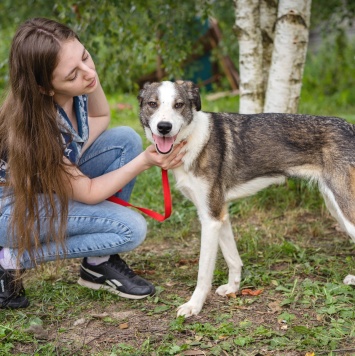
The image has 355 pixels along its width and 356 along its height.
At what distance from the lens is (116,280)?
3.25m

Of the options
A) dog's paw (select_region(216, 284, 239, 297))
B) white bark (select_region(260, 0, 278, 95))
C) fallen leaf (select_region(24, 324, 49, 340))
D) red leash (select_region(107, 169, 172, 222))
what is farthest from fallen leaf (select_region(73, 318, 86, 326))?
white bark (select_region(260, 0, 278, 95))

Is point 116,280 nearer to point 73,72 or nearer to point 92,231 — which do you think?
point 92,231

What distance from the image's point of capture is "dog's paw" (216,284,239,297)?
10.6ft

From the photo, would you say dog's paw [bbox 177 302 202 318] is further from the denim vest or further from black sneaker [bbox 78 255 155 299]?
the denim vest

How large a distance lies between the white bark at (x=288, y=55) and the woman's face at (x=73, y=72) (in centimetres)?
189

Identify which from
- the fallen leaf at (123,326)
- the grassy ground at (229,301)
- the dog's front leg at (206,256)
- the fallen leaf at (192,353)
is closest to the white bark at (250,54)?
the grassy ground at (229,301)

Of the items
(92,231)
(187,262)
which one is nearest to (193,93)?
(92,231)

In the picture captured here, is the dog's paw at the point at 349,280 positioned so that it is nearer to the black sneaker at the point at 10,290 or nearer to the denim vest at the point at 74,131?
the denim vest at the point at 74,131

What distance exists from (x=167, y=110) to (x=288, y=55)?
67.8 inches

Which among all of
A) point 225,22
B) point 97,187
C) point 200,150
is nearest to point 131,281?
point 97,187

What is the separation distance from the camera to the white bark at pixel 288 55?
160 inches

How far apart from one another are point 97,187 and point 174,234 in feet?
4.49

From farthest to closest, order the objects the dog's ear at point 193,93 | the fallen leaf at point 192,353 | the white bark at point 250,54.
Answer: the white bark at point 250,54 < the dog's ear at point 193,93 < the fallen leaf at point 192,353

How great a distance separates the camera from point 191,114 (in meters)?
3.02
